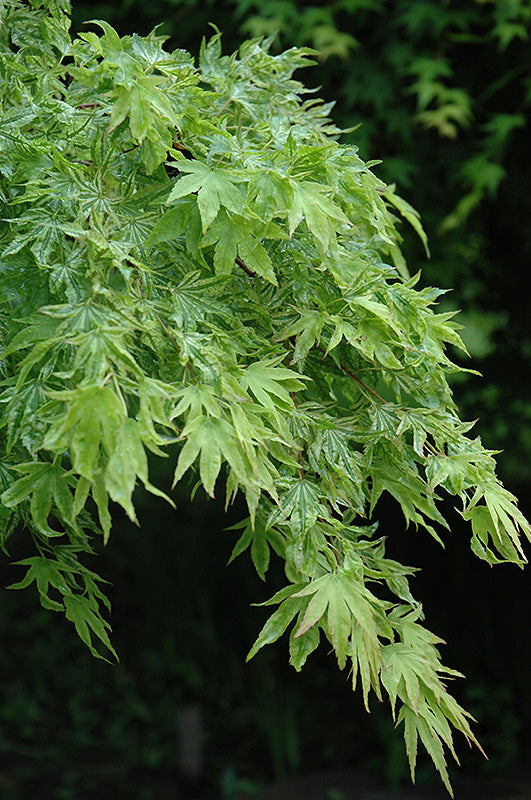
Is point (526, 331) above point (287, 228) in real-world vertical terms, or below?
below

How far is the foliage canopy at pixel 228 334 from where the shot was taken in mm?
1273

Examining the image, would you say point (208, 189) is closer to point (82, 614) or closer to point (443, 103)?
point (82, 614)

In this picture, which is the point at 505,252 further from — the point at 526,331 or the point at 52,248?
the point at 52,248

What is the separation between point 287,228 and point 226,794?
350 centimetres

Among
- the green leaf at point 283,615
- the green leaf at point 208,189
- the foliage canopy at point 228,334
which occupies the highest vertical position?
the green leaf at point 208,189

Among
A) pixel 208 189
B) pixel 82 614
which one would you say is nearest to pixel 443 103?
pixel 208 189

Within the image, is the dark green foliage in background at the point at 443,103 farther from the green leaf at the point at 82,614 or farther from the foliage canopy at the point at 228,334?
the green leaf at the point at 82,614

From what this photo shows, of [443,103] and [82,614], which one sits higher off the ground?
[443,103]

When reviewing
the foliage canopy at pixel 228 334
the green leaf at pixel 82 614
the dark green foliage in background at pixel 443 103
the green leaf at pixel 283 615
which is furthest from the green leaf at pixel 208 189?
the dark green foliage in background at pixel 443 103

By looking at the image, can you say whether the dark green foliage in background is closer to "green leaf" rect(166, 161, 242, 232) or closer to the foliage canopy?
the foliage canopy

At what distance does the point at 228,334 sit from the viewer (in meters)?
1.39

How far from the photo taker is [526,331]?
4.41m

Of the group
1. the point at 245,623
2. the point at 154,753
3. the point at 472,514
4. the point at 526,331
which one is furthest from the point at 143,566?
the point at 472,514

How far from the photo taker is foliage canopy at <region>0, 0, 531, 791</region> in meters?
1.27
